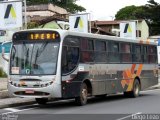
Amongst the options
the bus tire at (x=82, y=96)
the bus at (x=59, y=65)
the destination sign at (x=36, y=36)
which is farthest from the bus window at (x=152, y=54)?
the destination sign at (x=36, y=36)

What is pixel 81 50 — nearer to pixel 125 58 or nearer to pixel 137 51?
pixel 125 58

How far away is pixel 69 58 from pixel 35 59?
1.29 m

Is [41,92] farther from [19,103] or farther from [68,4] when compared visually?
[68,4]

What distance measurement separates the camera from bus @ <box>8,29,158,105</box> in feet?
57.3

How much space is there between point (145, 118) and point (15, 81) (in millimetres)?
5631

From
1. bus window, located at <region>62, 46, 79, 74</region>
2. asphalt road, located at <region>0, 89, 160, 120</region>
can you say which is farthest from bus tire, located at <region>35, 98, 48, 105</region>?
bus window, located at <region>62, 46, 79, 74</region>

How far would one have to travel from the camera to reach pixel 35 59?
17.7 m

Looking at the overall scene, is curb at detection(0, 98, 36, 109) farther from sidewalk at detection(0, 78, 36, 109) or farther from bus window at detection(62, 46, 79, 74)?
bus window at detection(62, 46, 79, 74)

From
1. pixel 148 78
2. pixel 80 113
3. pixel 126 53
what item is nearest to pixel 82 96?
pixel 80 113

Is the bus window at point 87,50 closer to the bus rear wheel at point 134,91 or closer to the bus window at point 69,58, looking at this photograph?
the bus window at point 69,58

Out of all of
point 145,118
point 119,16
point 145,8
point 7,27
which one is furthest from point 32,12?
point 145,118

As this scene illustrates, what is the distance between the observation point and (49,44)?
1784 centimetres

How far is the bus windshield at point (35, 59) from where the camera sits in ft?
57.6

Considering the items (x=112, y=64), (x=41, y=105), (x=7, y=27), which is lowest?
(x=41, y=105)
